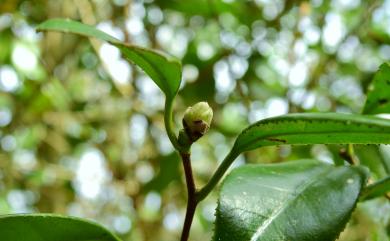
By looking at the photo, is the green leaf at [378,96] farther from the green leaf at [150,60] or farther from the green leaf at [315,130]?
the green leaf at [150,60]

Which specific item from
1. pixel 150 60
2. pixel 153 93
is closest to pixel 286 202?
pixel 150 60

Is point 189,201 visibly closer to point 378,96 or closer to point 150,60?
point 150,60

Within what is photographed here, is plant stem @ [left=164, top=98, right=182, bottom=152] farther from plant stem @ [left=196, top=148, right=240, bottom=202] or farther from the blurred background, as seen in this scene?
the blurred background

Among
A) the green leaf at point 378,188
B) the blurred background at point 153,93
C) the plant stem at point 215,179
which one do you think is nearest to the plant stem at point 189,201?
the plant stem at point 215,179

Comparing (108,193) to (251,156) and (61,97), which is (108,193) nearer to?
(61,97)

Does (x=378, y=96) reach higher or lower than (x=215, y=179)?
higher
